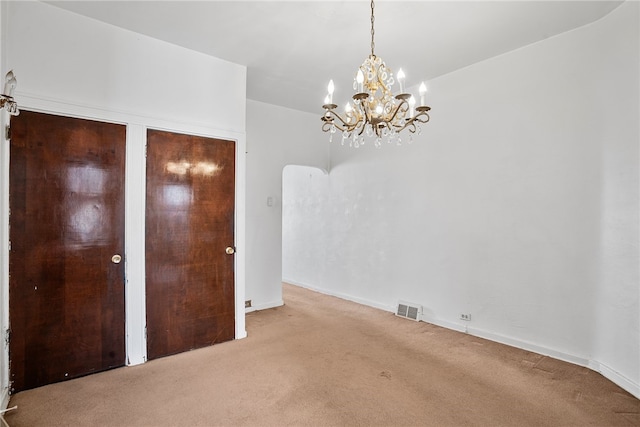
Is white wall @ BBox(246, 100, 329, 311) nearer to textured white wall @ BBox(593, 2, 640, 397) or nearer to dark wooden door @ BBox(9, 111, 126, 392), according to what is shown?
dark wooden door @ BBox(9, 111, 126, 392)

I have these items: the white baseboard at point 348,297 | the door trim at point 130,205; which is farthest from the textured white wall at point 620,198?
the door trim at point 130,205

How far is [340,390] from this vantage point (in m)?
2.56

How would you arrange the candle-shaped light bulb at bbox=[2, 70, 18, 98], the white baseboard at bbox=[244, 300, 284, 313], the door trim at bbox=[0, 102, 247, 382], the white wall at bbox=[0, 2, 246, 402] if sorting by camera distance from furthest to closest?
the white baseboard at bbox=[244, 300, 284, 313]
the white wall at bbox=[0, 2, 246, 402]
the door trim at bbox=[0, 102, 247, 382]
the candle-shaped light bulb at bbox=[2, 70, 18, 98]

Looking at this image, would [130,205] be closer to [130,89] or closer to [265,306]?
[130,89]

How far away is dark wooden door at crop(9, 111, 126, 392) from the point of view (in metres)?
2.52

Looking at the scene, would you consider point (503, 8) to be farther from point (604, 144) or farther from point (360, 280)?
point (360, 280)

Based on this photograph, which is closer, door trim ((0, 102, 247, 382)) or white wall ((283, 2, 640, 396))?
door trim ((0, 102, 247, 382))

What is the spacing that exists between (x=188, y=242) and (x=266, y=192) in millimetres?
1817

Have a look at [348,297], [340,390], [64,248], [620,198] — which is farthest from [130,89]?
[620,198]

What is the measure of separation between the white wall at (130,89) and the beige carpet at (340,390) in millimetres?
444

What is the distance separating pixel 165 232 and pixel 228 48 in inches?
73.9

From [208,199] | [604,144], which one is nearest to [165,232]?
[208,199]

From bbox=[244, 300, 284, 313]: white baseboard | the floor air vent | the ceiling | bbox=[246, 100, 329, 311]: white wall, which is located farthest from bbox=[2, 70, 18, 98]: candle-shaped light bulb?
the floor air vent

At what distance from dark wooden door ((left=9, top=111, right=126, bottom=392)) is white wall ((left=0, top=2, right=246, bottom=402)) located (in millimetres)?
81
